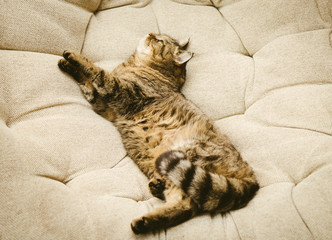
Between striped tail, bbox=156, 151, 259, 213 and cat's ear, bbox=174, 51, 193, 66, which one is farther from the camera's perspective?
cat's ear, bbox=174, 51, 193, 66

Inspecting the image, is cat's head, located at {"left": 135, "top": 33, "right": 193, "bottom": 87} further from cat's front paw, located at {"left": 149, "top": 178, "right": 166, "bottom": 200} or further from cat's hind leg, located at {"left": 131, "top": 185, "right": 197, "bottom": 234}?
cat's hind leg, located at {"left": 131, "top": 185, "right": 197, "bottom": 234}

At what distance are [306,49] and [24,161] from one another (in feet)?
6.80

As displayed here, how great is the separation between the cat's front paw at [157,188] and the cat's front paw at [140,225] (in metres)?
0.27

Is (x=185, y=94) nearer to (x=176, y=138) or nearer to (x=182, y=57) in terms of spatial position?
(x=182, y=57)

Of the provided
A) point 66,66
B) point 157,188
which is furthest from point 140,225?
point 66,66

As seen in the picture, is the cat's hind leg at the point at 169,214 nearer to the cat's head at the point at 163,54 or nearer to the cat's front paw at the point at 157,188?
the cat's front paw at the point at 157,188

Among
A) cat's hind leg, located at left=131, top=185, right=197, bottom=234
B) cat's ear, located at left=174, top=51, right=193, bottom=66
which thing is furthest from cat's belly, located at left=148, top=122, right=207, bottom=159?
cat's ear, located at left=174, top=51, right=193, bottom=66

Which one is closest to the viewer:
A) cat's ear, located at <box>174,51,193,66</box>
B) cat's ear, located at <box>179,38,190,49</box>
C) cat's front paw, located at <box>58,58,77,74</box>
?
cat's front paw, located at <box>58,58,77,74</box>

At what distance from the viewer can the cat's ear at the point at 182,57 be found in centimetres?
222

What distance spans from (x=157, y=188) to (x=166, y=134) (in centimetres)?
40

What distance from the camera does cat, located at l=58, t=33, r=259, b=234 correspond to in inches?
49.9

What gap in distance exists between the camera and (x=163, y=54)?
2299mm

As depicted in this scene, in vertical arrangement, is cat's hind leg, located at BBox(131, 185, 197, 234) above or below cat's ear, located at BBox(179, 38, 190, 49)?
below

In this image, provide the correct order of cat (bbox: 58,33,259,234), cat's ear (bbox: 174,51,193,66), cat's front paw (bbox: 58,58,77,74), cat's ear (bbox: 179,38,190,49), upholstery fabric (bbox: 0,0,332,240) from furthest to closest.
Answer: cat's ear (bbox: 179,38,190,49)
cat's ear (bbox: 174,51,193,66)
cat's front paw (bbox: 58,58,77,74)
cat (bbox: 58,33,259,234)
upholstery fabric (bbox: 0,0,332,240)
